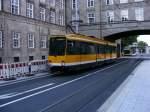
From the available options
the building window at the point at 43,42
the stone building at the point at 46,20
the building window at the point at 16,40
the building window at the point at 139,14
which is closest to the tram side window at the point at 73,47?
the stone building at the point at 46,20

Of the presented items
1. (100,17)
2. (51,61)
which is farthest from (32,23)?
(100,17)

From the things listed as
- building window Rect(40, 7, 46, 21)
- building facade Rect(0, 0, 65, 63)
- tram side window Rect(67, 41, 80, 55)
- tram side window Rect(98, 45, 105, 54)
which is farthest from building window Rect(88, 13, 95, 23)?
tram side window Rect(67, 41, 80, 55)

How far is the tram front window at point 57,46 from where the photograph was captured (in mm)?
24406

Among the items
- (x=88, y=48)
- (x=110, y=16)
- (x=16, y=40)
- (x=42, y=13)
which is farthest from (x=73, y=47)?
(x=110, y=16)

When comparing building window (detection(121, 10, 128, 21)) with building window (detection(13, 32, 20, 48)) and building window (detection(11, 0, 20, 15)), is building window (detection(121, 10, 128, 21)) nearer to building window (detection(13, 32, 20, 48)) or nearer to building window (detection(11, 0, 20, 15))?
building window (detection(11, 0, 20, 15))

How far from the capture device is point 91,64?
30656mm

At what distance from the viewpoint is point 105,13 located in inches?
2379

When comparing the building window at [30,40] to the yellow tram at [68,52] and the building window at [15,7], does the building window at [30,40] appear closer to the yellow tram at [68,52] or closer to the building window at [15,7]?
the building window at [15,7]

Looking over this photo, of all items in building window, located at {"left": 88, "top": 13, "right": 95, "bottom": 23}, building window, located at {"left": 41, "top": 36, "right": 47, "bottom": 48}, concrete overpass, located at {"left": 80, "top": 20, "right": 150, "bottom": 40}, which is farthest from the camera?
building window, located at {"left": 88, "top": 13, "right": 95, "bottom": 23}

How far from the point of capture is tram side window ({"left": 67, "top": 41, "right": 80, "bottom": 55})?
80.6ft

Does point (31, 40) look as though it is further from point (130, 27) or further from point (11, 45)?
point (130, 27)

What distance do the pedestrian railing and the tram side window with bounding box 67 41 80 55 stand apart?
135 inches

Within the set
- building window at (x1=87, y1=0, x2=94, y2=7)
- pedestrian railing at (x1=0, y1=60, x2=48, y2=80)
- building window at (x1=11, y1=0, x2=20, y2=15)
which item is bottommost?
pedestrian railing at (x1=0, y1=60, x2=48, y2=80)

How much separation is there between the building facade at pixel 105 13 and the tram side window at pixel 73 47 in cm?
3173
